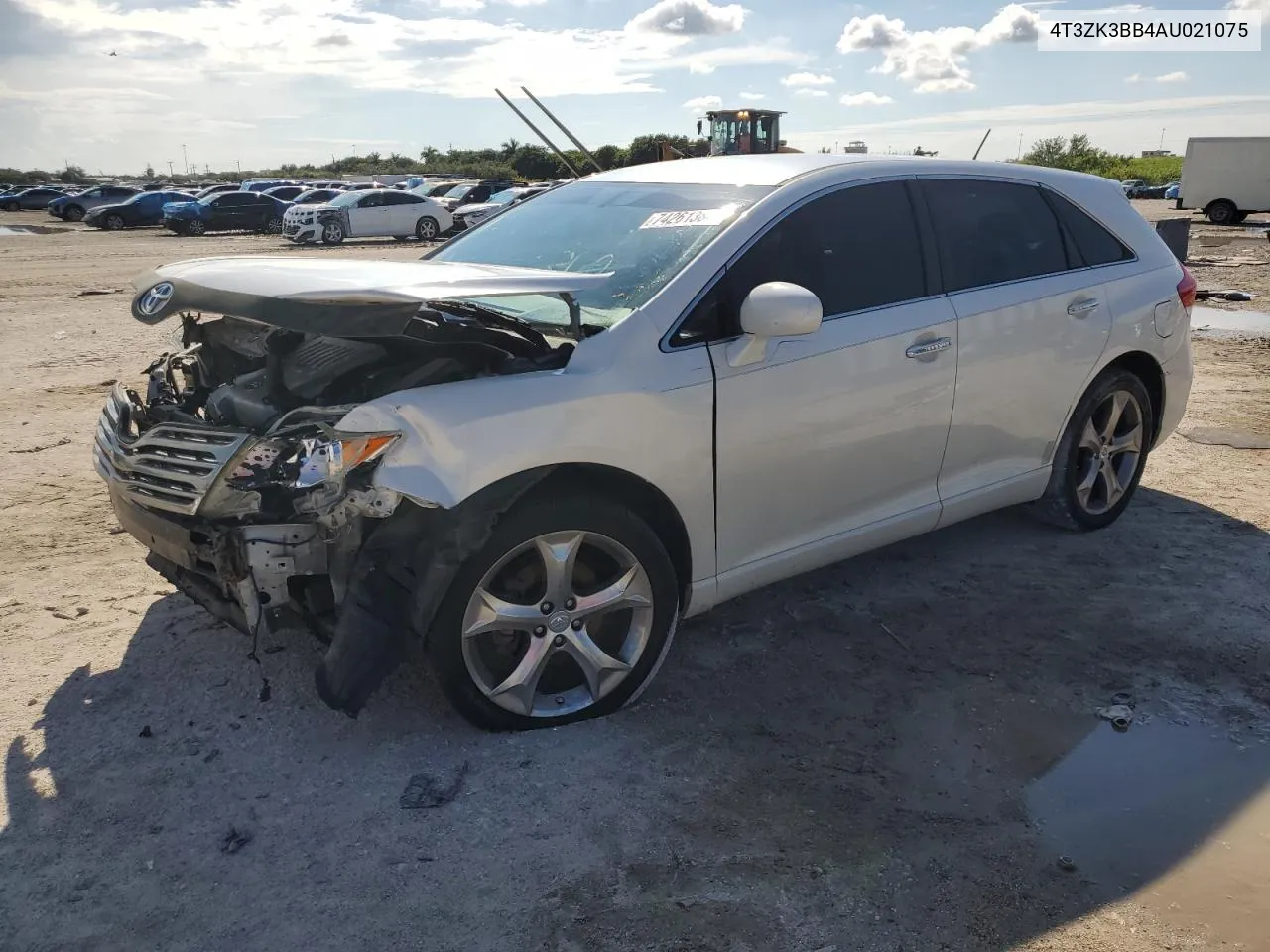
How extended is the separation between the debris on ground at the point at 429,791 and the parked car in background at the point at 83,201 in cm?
4615

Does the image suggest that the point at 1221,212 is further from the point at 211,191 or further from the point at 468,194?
the point at 211,191

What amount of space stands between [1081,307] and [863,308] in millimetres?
1375

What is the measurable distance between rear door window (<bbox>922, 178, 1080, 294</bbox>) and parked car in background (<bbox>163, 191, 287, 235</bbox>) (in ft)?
105

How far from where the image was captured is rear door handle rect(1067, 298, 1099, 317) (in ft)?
14.8

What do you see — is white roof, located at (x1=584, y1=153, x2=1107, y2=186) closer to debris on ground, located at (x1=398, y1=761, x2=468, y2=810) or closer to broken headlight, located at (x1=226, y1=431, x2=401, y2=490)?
broken headlight, located at (x1=226, y1=431, x2=401, y2=490)

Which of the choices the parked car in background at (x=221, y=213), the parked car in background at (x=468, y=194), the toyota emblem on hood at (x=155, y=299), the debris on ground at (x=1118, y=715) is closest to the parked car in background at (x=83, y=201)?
the parked car in background at (x=221, y=213)

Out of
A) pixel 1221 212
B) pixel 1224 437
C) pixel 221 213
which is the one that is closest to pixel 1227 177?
pixel 1221 212

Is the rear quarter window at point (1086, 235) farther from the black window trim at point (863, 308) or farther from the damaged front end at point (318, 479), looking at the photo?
the damaged front end at point (318, 479)

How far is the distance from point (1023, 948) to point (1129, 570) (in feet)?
8.79

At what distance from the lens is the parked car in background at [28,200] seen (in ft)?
166

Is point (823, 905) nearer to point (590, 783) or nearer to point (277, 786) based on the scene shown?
point (590, 783)

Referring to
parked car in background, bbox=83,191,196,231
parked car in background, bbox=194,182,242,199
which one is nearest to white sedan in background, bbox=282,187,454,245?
parked car in background, bbox=194,182,242,199

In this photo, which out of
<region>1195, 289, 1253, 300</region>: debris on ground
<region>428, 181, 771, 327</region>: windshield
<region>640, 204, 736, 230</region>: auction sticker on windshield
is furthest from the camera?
<region>1195, 289, 1253, 300</region>: debris on ground

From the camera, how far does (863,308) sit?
3.83m
